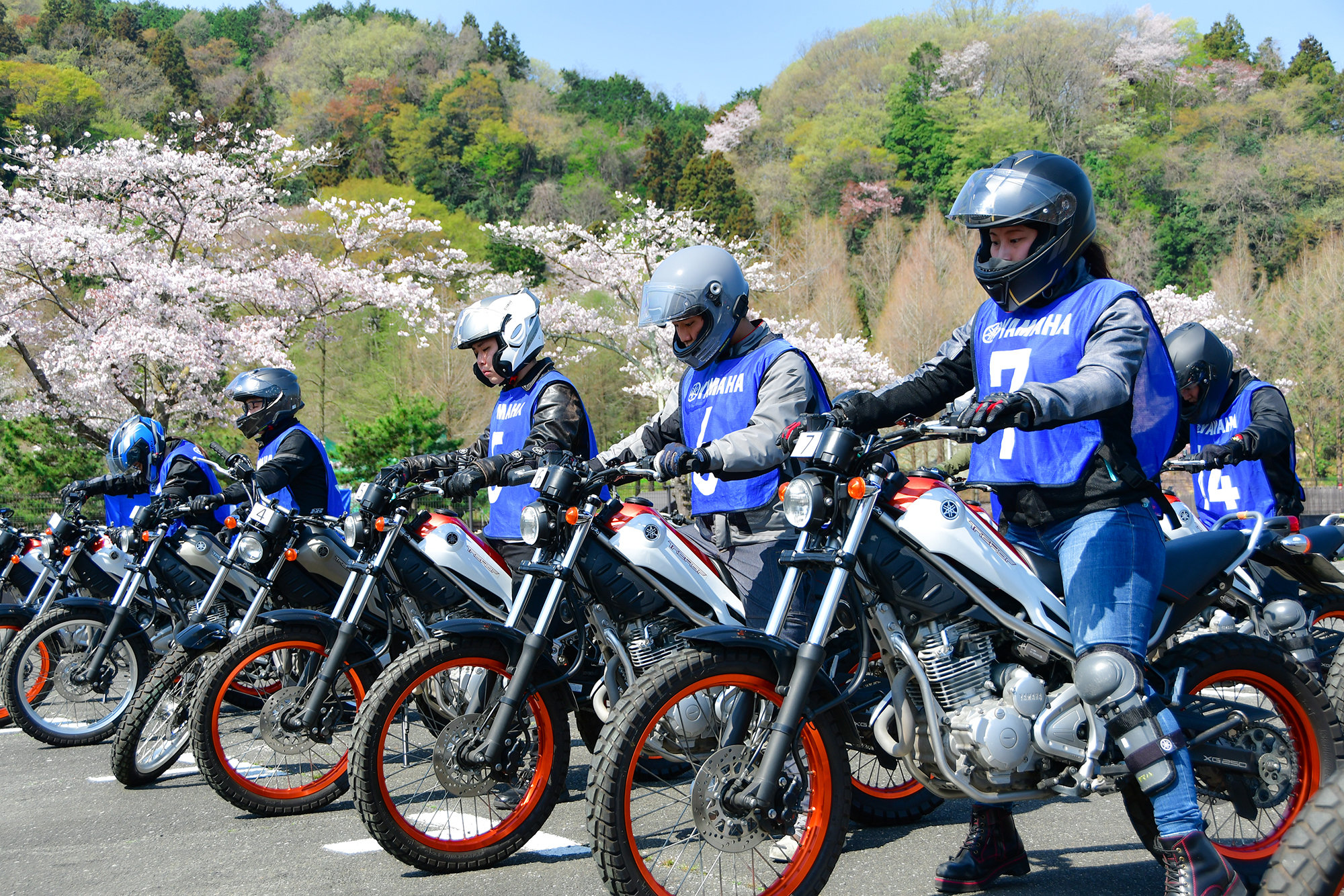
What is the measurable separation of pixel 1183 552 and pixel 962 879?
127 centimetres

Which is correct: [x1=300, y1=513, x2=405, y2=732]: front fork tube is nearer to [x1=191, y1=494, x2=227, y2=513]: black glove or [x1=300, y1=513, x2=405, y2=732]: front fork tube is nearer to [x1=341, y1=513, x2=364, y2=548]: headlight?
[x1=341, y1=513, x2=364, y2=548]: headlight

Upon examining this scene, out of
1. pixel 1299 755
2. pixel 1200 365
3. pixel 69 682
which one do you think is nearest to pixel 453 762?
pixel 1299 755

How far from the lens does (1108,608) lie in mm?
3041

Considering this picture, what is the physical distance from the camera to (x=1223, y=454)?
5.14m

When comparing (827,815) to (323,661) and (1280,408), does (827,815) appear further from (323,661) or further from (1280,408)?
(1280,408)

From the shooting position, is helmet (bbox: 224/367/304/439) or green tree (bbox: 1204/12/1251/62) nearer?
helmet (bbox: 224/367/304/439)

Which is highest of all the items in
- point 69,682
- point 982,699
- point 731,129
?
point 731,129

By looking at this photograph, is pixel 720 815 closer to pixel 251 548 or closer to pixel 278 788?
pixel 278 788

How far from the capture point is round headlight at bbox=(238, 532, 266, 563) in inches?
222

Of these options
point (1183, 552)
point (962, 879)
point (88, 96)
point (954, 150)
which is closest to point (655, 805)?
point (962, 879)

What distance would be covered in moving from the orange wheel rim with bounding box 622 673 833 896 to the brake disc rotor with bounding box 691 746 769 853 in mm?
177

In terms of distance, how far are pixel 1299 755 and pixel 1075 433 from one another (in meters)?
1.30

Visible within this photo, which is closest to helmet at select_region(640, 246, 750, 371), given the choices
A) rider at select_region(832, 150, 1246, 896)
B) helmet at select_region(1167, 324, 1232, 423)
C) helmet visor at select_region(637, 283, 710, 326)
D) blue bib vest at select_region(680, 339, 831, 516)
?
helmet visor at select_region(637, 283, 710, 326)

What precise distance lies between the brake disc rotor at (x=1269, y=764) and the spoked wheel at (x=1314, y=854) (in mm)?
1463
